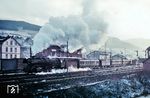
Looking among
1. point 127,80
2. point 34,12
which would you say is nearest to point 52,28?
point 34,12

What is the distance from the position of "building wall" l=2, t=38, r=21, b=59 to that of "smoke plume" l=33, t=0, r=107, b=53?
604mm

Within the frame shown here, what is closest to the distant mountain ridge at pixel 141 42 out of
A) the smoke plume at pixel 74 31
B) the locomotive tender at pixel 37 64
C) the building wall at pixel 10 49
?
the smoke plume at pixel 74 31

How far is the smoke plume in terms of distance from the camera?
6.85m

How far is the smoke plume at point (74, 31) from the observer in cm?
685

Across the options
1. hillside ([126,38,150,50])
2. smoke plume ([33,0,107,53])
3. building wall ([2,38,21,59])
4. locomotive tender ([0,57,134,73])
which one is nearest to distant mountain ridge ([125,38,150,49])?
hillside ([126,38,150,50])

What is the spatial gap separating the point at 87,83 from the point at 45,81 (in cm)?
152

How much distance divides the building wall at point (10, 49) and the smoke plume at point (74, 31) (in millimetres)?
604

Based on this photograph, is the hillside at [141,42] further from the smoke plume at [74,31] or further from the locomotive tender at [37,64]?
the locomotive tender at [37,64]

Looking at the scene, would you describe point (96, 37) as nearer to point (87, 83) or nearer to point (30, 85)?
point (87, 83)

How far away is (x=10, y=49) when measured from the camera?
5996 mm

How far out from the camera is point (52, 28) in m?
7.01

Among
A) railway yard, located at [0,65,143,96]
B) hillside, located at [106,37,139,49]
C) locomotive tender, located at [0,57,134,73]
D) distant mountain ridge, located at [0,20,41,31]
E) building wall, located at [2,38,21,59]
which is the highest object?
distant mountain ridge, located at [0,20,41,31]

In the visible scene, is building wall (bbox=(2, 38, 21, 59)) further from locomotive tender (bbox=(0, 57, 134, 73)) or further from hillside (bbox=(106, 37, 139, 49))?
hillside (bbox=(106, 37, 139, 49))

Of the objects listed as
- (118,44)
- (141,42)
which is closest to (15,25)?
(118,44)
